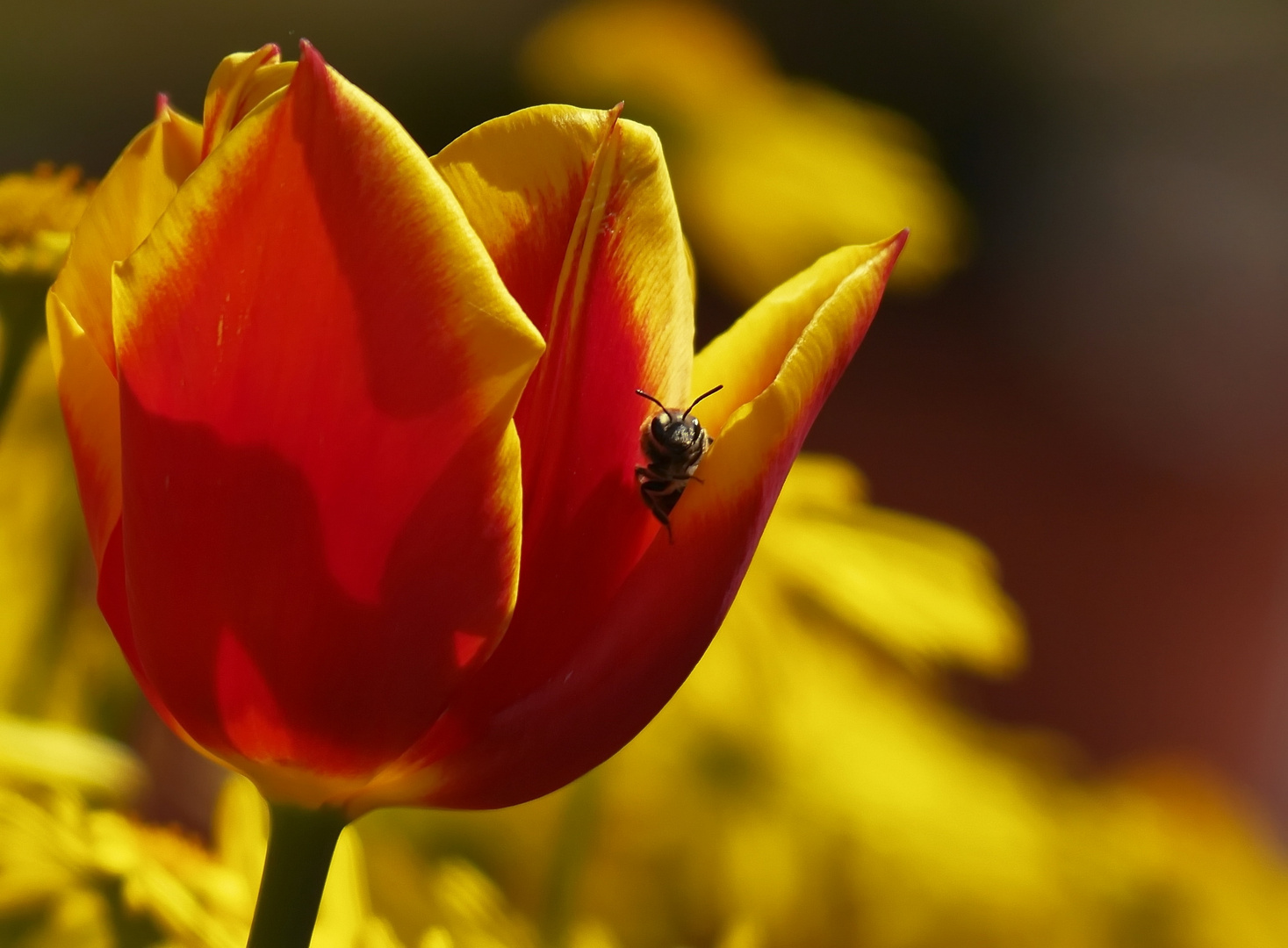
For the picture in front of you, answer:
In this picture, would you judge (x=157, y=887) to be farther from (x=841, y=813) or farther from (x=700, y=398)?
(x=841, y=813)

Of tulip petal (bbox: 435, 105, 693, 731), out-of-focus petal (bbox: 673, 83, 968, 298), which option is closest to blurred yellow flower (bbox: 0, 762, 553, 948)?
tulip petal (bbox: 435, 105, 693, 731)

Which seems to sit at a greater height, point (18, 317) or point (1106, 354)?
point (18, 317)

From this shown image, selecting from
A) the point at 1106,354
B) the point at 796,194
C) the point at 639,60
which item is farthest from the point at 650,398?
the point at 1106,354

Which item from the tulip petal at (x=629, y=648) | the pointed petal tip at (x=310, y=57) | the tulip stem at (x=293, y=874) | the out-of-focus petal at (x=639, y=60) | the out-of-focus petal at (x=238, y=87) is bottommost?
the out-of-focus petal at (x=639, y=60)

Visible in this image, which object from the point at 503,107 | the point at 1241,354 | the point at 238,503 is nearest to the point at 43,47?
the point at 503,107

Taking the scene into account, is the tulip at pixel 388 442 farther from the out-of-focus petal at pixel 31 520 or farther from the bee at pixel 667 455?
the out-of-focus petal at pixel 31 520

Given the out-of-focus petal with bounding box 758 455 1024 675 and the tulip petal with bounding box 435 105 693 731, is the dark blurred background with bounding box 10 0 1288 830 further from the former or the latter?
the tulip petal with bounding box 435 105 693 731

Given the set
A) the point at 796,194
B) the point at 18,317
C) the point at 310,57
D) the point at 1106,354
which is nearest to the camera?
the point at 310,57

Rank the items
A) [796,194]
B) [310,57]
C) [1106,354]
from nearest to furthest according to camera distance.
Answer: [310,57] → [796,194] → [1106,354]

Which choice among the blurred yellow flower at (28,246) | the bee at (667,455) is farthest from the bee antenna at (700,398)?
the blurred yellow flower at (28,246)
